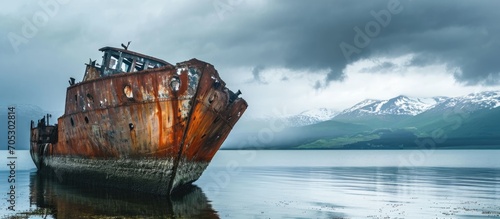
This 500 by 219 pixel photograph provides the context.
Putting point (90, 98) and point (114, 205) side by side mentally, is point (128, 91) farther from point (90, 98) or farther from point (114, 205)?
point (114, 205)

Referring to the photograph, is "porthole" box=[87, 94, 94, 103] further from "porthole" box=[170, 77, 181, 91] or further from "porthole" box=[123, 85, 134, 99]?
"porthole" box=[170, 77, 181, 91]

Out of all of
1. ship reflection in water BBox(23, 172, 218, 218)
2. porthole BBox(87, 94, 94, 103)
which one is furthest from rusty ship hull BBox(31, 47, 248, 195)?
ship reflection in water BBox(23, 172, 218, 218)

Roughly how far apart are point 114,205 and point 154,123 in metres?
3.71

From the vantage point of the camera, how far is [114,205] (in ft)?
60.5

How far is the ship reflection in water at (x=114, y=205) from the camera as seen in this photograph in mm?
16297

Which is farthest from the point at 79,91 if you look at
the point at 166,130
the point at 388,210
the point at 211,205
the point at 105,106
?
the point at 388,210

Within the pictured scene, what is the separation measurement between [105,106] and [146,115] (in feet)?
9.28

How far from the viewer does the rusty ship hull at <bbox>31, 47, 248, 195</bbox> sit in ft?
63.3

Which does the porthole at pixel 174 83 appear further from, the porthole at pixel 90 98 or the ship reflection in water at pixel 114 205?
the porthole at pixel 90 98

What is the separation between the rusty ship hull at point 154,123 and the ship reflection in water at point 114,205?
0.74 m

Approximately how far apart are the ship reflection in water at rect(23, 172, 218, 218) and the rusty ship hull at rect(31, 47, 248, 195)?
2.42 ft

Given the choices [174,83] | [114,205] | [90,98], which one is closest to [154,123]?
[174,83]

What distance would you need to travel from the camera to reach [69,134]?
2661cm

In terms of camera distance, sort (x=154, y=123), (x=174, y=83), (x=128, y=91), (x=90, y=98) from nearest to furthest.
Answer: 1. (x=174, y=83)
2. (x=154, y=123)
3. (x=128, y=91)
4. (x=90, y=98)
